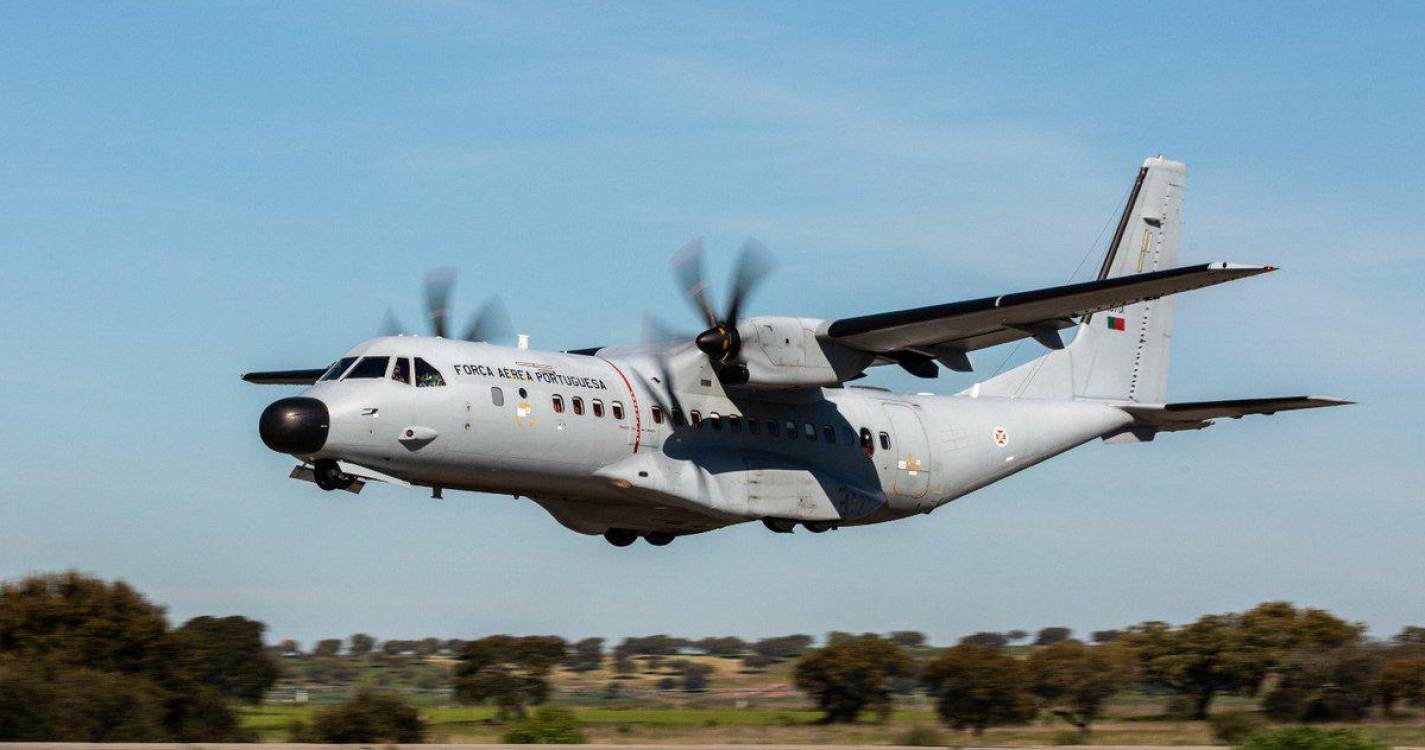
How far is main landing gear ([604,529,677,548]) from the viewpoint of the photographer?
2062 cm

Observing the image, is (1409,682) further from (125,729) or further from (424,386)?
(125,729)

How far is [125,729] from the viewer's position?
18.9 metres

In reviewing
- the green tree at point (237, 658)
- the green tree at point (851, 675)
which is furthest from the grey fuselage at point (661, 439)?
the green tree at point (237, 658)

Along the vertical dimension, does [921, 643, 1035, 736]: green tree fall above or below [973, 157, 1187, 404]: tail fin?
below

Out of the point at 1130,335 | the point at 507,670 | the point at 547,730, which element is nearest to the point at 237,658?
the point at 507,670

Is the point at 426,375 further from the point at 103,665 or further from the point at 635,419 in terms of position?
the point at 103,665

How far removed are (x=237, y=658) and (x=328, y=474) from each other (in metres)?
9.19

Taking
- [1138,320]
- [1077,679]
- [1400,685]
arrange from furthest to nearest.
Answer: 1. [1077,679]
2. [1138,320]
3. [1400,685]

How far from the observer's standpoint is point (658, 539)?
2100cm

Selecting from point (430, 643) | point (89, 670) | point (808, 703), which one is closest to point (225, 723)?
point (89, 670)

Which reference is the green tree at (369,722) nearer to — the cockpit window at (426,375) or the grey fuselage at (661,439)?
the grey fuselage at (661,439)

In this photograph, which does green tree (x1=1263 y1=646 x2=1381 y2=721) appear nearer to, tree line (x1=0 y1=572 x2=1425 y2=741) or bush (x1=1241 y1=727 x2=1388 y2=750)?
tree line (x1=0 y1=572 x2=1425 y2=741)

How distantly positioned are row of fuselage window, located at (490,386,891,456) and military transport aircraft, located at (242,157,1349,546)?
0.07ft

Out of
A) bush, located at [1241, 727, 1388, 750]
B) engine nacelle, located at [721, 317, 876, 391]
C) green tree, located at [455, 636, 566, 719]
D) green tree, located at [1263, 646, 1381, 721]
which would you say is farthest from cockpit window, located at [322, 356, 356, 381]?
green tree, located at [1263, 646, 1381, 721]
